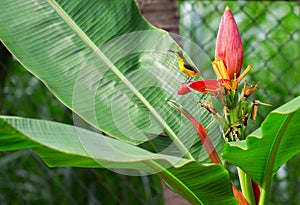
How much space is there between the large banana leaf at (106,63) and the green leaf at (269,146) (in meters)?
0.16

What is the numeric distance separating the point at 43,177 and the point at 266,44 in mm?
1022

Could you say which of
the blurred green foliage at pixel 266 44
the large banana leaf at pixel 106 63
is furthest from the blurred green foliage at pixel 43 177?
the large banana leaf at pixel 106 63

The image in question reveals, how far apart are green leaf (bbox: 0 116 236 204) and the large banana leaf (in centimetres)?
16

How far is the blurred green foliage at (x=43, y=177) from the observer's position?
230cm

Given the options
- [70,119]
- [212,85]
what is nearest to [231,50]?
[212,85]

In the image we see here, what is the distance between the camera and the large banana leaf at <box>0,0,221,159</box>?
3.13 feet

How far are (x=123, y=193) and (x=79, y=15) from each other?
4.44ft

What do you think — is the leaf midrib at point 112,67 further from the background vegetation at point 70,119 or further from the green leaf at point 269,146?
the background vegetation at point 70,119

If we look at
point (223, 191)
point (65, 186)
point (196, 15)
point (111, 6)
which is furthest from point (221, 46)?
point (65, 186)

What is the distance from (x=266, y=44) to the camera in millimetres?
2574

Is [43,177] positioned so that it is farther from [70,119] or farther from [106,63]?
[106,63]

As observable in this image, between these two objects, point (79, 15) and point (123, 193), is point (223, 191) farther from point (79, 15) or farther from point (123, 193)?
point (123, 193)

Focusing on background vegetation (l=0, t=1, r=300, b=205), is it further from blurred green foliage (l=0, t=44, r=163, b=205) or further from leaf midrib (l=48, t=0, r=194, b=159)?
leaf midrib (l=48, t=0, r=194, b=159)

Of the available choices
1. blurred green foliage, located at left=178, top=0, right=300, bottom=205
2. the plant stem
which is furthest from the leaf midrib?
blurred green foliage, located at left=178, top=0, right=300, bottom=205
